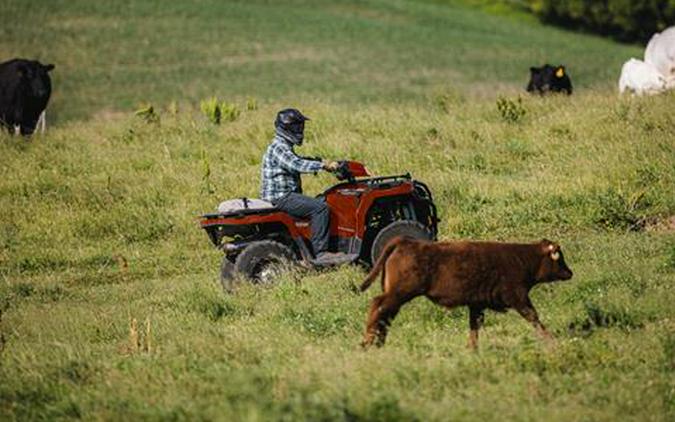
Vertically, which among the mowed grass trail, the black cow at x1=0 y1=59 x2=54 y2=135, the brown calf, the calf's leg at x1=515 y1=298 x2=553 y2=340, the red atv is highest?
the brown calf

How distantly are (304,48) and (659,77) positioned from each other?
2655cm

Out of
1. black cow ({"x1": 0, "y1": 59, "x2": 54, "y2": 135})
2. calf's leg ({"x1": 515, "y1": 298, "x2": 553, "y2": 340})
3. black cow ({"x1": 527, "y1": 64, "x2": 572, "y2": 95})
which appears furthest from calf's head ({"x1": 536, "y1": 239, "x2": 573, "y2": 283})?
black cow ({"x1": 0, "y1": 59, "x2": 54, "y2": 135})

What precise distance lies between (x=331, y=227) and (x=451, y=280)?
4082mm

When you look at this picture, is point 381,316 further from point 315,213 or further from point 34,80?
point 34,80

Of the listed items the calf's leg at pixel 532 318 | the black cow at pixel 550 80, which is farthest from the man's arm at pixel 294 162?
the black cow at pixel 550 80

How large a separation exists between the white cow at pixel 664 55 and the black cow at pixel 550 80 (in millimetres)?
1827

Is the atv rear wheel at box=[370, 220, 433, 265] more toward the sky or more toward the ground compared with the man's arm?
more toward the ground

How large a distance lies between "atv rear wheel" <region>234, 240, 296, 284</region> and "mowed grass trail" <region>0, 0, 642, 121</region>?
79.7 ft

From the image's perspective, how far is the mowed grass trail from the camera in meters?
41.6

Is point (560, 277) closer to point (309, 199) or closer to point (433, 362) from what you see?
point (433, 362)

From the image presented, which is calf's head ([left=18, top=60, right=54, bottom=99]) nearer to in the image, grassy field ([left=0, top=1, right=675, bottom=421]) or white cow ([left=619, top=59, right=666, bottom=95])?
grassy field ([left=0, top=1, right=675, bottom=421])

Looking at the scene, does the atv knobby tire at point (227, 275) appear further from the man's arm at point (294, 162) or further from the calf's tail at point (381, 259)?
the calf's tail at point (381, 259)

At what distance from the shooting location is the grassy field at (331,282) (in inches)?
327

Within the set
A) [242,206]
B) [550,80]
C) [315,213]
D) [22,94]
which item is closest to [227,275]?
[242,206]
